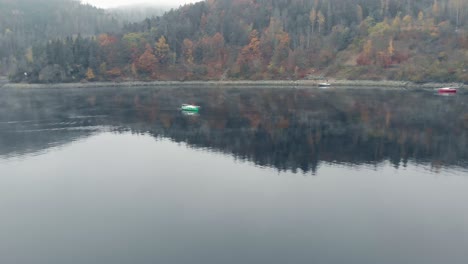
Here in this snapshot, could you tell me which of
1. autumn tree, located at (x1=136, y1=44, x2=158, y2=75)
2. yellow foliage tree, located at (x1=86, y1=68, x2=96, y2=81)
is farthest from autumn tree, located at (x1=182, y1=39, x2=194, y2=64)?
yellow foliage tree, located at (x1=86, y1=68, x2=96, y2=81)

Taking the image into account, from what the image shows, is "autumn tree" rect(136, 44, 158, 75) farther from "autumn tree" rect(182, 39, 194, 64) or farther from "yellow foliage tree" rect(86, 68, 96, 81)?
"yellow foliage tree" rect(86, 68, 96, 81)

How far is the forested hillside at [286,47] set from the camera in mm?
118312

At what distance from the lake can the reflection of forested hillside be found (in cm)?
35

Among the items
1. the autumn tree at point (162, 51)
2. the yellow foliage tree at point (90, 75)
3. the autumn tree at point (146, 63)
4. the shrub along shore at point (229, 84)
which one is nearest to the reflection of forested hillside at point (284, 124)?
the shrub along shore at point (229, 84)

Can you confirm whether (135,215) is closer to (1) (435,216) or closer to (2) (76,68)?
(1) (435,216)

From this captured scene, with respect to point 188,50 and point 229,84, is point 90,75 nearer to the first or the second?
point 188,50

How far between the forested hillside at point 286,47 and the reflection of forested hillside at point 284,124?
100 feet

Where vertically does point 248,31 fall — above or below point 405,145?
above

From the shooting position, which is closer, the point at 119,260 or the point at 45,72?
the point at 119,260

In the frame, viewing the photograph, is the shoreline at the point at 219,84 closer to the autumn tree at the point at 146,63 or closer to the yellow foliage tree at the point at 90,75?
the yellow foliage tree at the point at 90,75

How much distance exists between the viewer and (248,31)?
15688 centimetres

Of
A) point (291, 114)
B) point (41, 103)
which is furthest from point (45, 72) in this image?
point (291, 114)

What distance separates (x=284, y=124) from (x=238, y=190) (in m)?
27.6

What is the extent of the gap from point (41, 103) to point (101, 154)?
2010 inches
